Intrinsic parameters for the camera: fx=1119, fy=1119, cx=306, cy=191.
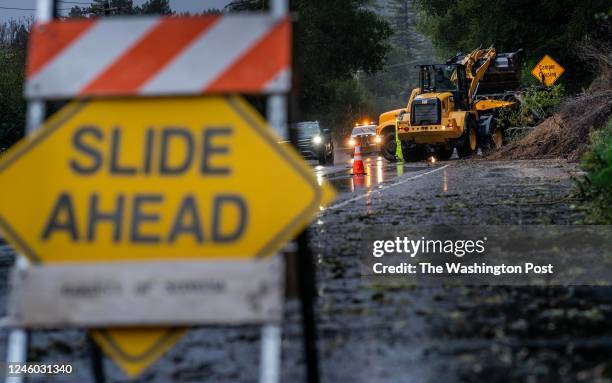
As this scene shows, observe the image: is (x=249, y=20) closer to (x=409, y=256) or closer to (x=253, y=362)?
(x=253, y=362)

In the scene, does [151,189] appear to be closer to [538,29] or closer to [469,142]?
[469,142]

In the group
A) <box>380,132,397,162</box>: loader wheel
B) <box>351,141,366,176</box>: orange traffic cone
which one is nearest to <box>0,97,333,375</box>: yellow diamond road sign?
<box>351,141,366,176</box>: orange traffic cone

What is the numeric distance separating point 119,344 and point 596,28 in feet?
118

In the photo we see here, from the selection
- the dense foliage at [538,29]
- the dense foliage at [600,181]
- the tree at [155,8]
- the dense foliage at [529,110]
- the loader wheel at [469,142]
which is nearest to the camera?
the dense foliage at [600,181]

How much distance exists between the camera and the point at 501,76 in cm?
4019

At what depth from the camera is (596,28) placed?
38375 mm

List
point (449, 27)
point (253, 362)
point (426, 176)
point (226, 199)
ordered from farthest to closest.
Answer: point (449, 27) → point (426, 176) → point (253, 362) → point (226, 199)

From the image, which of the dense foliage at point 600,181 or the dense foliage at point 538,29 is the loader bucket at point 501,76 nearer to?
the dense foliage at point 538,29

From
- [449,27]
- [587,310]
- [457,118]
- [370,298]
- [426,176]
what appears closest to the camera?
[587,310]

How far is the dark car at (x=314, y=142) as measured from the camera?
130 ft

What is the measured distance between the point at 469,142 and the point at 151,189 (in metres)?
33.6

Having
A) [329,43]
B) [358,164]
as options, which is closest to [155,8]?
[329,43]

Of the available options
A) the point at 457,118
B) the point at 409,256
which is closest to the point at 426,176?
the point at 457,118

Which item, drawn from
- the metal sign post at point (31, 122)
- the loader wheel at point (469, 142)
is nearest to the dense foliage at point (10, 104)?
the loader wheel at point (469, 142)
